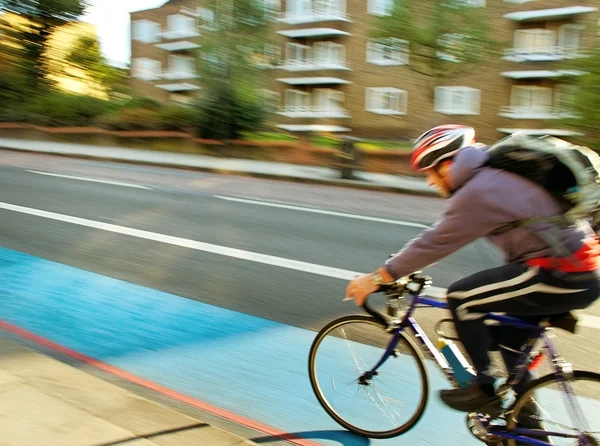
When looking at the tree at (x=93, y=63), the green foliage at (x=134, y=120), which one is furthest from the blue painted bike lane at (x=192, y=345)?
the tree at (x=93, y=63)

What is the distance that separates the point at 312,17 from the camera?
37594mm

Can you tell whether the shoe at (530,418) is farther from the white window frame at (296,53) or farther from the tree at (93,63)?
the white window frame at (296,53)

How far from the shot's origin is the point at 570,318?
2.72 m

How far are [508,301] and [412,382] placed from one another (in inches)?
32.0

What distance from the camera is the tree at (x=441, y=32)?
17641 mm

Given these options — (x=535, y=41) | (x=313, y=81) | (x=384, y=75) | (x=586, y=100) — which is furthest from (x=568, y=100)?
(x=313, y=81)

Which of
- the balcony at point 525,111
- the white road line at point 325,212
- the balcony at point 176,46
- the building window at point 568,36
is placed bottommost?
the white road line at point 325,212

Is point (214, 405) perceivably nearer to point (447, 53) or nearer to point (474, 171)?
point (474, 171)

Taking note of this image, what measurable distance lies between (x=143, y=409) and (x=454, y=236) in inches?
77.4

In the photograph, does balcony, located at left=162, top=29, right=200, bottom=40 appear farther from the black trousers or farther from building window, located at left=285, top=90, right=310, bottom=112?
the black trousers

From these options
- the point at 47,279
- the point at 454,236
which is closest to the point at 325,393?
the point at 454,236

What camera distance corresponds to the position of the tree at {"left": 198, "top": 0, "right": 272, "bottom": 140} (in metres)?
22.5

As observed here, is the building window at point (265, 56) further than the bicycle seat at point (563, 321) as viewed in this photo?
Yes

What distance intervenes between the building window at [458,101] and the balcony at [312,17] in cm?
809
